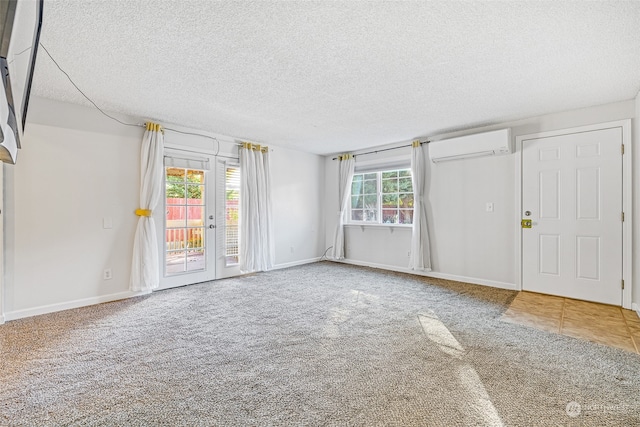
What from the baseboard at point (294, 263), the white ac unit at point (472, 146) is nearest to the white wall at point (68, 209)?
the baseboard at point (294, 263)

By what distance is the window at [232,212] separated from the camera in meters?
5.11

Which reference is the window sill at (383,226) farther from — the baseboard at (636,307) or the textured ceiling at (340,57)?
the baseboard at (636,307)

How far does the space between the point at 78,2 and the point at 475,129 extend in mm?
4732

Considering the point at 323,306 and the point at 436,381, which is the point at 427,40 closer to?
the point at 436,381

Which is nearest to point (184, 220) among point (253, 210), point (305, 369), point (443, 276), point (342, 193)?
point (253, 210)

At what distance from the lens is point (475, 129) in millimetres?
4574

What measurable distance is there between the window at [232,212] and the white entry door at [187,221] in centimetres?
27

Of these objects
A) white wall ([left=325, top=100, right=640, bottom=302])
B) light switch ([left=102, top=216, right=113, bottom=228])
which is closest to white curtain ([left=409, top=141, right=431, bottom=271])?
white wall ([left=325, top=100, right=640, bottom=302])

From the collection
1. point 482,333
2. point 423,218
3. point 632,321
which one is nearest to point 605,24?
point 482,333

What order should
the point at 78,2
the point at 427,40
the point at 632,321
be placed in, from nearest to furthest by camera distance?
the point at 78,2 → the point at 427,40 → the point at 632,321

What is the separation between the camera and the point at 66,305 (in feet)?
11.4

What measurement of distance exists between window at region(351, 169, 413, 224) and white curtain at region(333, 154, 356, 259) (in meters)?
0.16

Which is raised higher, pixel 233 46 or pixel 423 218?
pixel 233 46

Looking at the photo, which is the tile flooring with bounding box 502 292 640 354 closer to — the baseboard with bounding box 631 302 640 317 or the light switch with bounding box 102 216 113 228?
the baseboard with bounding box 631 302 640 317
